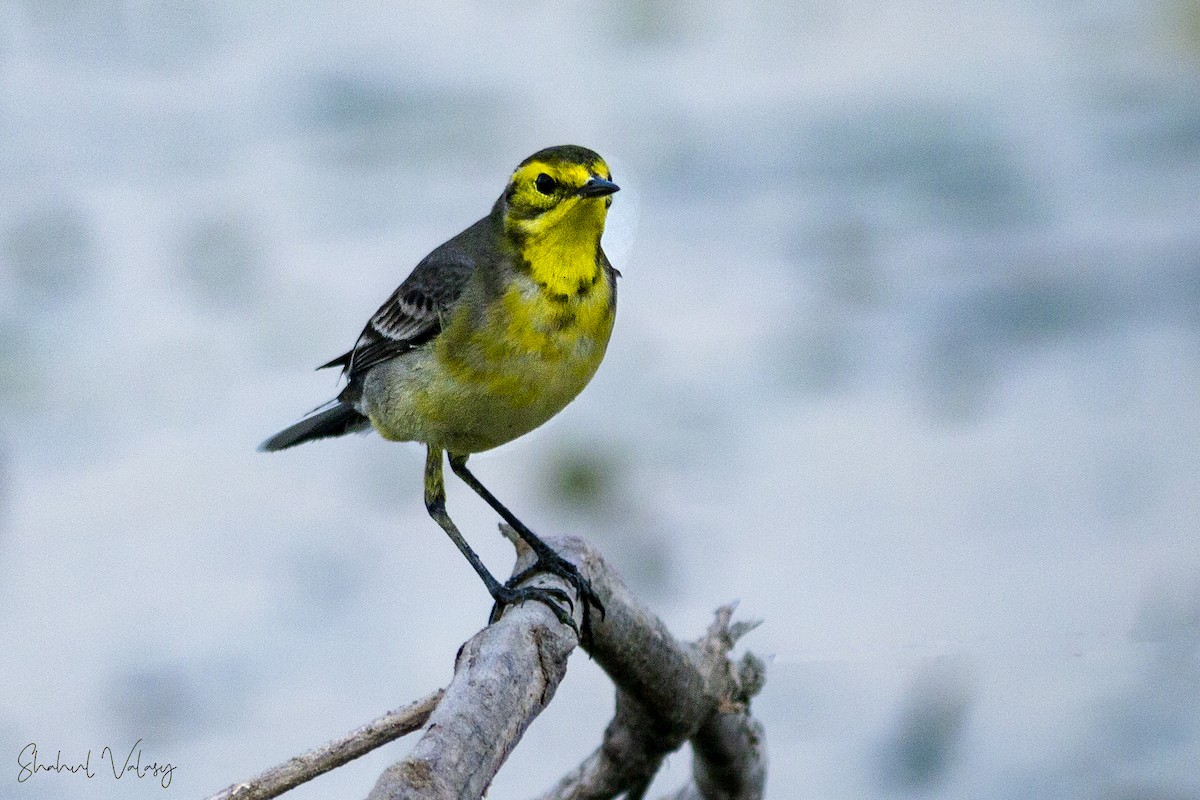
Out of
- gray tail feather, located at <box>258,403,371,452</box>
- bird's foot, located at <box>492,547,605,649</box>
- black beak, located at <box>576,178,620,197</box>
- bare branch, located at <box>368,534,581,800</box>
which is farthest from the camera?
gray tail feather, located at <box>258,403,371,452</box>

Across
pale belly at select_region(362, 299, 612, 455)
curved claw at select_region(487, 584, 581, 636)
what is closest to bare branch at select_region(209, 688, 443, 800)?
curved claw at select_region(487, 584, 581, 636)

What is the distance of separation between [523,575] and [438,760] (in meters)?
1.02

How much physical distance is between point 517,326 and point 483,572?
21.1 inches

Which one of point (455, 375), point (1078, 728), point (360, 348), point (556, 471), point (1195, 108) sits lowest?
point (1078, 728)

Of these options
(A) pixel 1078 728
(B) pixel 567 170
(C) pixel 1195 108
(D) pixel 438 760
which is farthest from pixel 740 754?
(C) pixel 1195 108

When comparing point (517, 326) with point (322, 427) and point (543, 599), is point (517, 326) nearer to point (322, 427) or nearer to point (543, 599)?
point (543, 599)

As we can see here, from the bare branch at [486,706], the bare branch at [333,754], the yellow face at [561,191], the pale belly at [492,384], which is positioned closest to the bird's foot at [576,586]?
the bare branch at [486,706]

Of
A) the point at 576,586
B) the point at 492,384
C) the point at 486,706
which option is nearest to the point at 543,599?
the point at 576,586

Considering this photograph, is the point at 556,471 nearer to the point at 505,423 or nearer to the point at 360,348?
the point at 360,348

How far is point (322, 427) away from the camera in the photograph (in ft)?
12.8

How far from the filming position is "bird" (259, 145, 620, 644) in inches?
124

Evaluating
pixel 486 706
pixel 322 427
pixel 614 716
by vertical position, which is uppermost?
pixel 322 427

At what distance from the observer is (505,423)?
318 centimetres

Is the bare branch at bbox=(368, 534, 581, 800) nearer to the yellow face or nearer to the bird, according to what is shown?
the bird
